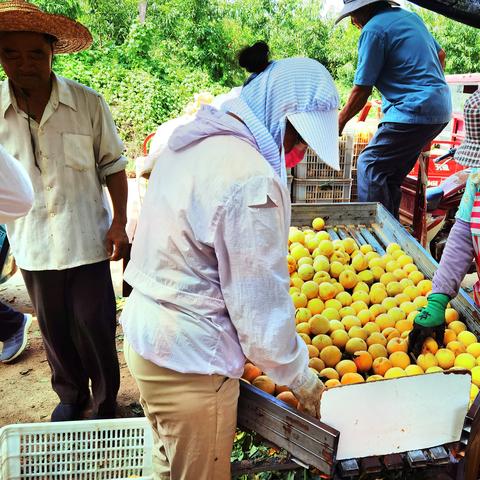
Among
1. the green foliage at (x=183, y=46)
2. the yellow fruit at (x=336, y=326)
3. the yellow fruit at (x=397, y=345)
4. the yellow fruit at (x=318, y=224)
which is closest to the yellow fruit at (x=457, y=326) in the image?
the yellow fruit at (x=397, y=345)

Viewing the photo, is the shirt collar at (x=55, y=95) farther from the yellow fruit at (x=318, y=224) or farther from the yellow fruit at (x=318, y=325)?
the yellow fruit at (x=318, y=224)

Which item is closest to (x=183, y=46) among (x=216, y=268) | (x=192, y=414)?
(x=216, y=268)

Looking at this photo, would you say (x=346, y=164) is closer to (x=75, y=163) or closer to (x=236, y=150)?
(x=75, y=163)

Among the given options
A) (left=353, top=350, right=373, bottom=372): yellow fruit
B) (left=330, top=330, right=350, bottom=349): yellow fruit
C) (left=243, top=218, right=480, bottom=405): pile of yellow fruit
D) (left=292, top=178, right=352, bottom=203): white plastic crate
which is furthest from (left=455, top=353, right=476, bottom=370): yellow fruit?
(left=292, top=178, right=352, bottom=203): white plastic crate

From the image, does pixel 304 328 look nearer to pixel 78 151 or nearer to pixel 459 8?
pixel 78 151

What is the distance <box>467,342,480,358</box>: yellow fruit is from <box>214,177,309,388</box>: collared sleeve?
1.13 meters

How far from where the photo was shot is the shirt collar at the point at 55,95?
237 cm

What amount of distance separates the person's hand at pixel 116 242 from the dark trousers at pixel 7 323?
1.51 m

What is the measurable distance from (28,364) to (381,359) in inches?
103

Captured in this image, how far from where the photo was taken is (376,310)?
257 cm

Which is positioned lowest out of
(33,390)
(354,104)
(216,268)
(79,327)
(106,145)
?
(33,390)

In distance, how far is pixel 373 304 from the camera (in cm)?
272

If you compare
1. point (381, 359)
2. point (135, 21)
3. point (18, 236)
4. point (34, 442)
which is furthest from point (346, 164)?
point (135, 21)

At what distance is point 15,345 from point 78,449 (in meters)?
A: 1.62
